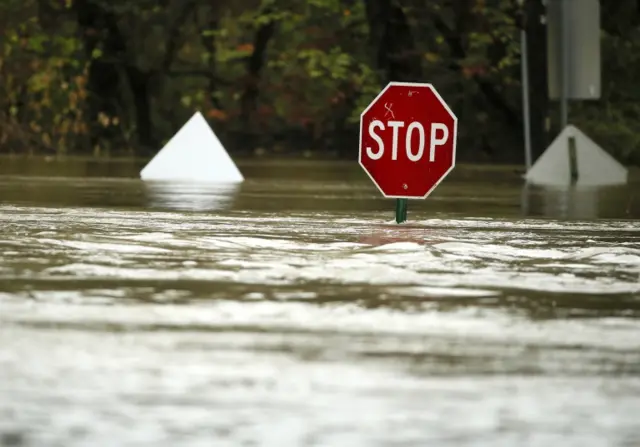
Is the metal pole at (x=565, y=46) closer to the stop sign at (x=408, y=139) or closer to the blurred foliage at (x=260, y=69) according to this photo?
the stop sign at (x=408, y=139)

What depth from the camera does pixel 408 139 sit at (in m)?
15.8

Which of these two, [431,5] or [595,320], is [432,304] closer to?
[595,320]

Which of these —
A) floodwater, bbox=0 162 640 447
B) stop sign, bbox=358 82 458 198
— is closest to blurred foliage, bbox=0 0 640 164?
stop sign, bbox=358 82 458 198

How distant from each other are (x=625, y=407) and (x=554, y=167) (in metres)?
20.2

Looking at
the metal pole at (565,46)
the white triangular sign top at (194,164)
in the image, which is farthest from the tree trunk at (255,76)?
the metal pole at (565,46)

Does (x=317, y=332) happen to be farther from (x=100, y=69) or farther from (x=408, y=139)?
(x=100, y=69)

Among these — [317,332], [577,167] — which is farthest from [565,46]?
[317,332]

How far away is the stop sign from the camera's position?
51.0 feet

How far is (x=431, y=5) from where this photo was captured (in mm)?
41000

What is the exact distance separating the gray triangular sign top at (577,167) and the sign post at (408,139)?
10.7 meters

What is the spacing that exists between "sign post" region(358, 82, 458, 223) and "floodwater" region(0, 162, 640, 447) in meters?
0.51

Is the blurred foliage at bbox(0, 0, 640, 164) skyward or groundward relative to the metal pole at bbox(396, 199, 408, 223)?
skyward

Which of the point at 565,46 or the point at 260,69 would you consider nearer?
the point at 565,46

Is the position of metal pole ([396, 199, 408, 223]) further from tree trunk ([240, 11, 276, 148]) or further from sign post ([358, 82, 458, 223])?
tree trunk ([240, 11, 276, 148])
